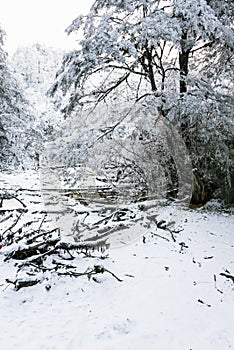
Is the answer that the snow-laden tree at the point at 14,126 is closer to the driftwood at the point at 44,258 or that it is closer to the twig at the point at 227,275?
the driftwood at the point at 44,258

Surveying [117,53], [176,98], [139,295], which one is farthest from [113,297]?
[117,53]

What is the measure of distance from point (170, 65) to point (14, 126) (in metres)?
6.64

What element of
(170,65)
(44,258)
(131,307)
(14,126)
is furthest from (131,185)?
(131,307)

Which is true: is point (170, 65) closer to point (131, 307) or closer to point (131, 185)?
point (131, 185)

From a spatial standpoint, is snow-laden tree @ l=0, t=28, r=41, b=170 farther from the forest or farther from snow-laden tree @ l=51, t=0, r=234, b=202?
snow-laden tree @ l=51, t=0, r=234, b=202

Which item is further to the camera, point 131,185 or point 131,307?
point 131,185

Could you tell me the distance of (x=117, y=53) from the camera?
6.77 meters

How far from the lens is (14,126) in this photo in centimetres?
1134

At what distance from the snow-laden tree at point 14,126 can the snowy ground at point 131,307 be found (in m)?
7.88

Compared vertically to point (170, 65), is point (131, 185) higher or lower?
lower

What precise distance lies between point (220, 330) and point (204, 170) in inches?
241

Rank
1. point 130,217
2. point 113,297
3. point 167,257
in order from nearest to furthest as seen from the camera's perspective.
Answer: point 113,297, point 167,257, point 130,217

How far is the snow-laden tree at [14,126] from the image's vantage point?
11086mm

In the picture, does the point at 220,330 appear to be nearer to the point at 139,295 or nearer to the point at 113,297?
the point at 139,295
